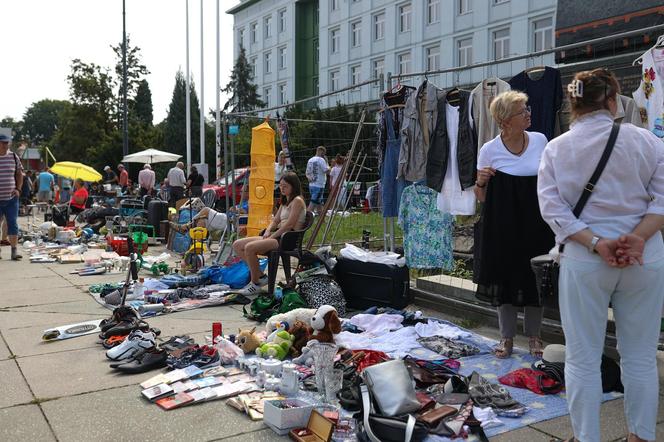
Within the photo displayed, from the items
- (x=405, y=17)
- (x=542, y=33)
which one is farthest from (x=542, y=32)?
(x=405, y=17)

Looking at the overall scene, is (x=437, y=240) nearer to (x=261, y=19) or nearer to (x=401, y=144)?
(x=401, y=144)

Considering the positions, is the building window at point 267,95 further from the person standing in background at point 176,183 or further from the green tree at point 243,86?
the person standing in background at point 176,183

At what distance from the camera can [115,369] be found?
438cm

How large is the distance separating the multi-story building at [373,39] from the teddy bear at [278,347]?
46.1 feet

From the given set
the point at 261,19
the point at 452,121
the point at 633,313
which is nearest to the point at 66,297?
the point at 452,121

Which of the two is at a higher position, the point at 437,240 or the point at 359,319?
the point at 437,240

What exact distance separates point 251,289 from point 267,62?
4741cm

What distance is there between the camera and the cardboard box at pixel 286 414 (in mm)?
3252

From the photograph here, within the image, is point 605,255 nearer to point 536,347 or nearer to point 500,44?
point 536,347

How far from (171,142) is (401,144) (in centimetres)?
5077

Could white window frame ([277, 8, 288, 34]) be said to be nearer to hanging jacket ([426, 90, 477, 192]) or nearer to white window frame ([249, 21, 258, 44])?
white window frame ([249, 21, 258, 44])

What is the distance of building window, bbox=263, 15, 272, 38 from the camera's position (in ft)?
167

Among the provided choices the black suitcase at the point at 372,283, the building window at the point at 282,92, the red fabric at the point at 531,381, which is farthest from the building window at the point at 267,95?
the red fabric at the point at 531,381

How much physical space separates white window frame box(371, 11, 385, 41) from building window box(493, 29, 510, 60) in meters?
9.45
